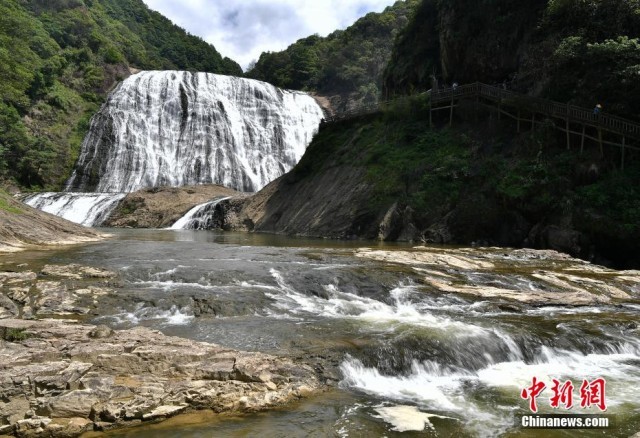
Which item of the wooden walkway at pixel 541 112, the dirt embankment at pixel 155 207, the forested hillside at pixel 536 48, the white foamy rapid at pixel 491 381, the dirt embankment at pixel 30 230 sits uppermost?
the forested hillside at pixel 536 48

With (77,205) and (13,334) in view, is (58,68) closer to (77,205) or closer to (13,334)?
(77,205)

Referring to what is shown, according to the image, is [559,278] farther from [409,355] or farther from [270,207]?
[270,207]

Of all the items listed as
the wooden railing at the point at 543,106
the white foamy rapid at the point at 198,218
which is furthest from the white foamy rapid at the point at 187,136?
the wooden railing at the point at 543,106

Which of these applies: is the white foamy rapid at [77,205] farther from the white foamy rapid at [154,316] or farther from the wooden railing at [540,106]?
the white foamy rapid at [154,316]

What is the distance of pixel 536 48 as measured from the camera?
1102 inches

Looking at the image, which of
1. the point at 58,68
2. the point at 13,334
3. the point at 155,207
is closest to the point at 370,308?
the point at 13,334

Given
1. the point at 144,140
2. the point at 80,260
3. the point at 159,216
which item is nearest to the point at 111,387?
the point at 80,260

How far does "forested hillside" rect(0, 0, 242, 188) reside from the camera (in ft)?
119

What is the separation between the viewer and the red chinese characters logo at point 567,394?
6.27 metres

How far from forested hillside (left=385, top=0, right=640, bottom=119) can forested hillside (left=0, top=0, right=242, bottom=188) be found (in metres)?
31.0

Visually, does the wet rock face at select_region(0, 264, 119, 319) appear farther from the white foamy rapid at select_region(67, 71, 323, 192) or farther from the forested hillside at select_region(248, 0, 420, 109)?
the forested hillside at select_region(248, 0, 420, 109)

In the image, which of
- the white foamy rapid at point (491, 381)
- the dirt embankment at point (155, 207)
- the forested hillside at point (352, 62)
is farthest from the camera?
the forested hillside at point (352, 62)

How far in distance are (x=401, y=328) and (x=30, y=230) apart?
55.1 feet

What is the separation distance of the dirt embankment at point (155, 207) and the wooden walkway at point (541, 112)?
23.7m
